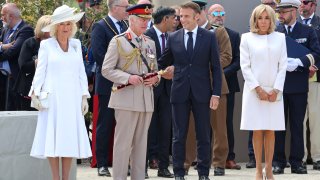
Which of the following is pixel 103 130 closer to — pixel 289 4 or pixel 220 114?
pixel 220 114

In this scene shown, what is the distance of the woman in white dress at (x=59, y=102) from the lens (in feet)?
34.9

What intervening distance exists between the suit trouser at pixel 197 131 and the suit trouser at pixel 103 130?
1.38 metres

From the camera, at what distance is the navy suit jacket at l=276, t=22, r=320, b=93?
43.5 feet

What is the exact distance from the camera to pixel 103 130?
13016 mm

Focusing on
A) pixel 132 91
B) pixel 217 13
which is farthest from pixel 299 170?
pixel 132 91

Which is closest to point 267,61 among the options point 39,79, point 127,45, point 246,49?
point 246,49

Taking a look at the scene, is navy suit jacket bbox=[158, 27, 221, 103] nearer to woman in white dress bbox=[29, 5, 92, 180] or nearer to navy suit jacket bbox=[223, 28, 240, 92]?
woman in white dress bbox=[29, 5, 92, 180]

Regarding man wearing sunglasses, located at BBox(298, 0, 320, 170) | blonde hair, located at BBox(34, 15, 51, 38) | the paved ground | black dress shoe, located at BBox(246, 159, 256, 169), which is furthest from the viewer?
man wearing sunglasses, located at BBox(298, 0, 320, 170)

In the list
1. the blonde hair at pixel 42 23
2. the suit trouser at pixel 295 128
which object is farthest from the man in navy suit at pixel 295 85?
the blonde hair at pixel 42 23

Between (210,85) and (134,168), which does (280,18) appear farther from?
(134,168)

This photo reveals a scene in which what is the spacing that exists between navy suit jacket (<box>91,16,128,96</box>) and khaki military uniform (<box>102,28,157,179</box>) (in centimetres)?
162

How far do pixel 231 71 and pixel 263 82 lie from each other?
75.4 inches

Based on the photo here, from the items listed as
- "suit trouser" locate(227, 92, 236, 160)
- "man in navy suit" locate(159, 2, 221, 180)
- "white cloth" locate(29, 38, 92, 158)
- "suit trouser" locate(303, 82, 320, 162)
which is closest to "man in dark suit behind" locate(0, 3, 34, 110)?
"suit trouser" locate(227, 92, 236, 160)

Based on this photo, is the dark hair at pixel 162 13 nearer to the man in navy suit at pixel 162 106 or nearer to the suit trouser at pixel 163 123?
the man in navy suit at pixel 162 106
